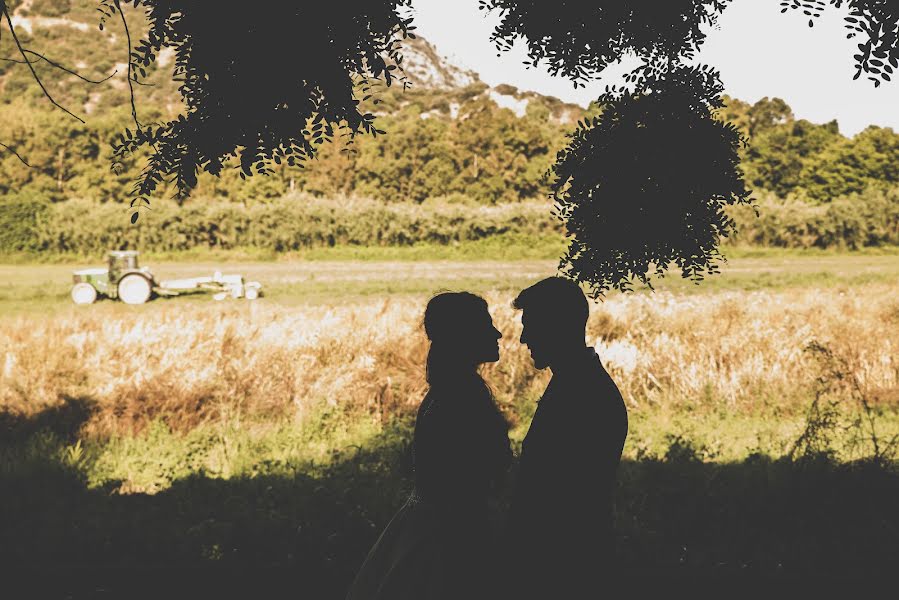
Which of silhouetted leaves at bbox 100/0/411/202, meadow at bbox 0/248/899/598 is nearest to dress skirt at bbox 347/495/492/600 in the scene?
meadow at bbox 0/248/899/598

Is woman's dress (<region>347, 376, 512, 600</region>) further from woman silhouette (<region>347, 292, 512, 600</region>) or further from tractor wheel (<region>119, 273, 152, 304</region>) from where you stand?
tractor wheel (<region>119, 273, 152, 304</region>)

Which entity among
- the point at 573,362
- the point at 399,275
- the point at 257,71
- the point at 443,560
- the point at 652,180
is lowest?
the point at 443,560

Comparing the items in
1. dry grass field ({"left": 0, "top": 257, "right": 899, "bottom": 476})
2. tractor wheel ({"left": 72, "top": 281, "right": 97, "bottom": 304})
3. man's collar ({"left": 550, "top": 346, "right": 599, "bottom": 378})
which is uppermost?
man's collar ({"left": 550, "top": 346, "right": 599, "bottom": 378})

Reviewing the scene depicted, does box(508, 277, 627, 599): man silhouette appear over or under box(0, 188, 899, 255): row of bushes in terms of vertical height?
under

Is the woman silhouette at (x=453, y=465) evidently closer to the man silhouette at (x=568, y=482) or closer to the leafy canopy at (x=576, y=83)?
the man silhouette at (x=568, y=482)

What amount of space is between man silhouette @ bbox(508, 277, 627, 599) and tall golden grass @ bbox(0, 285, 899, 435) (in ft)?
21.8

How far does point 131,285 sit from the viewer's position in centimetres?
1902

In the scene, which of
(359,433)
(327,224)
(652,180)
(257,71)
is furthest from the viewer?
(327,224)

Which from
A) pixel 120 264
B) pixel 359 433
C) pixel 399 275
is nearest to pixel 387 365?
pixel 359 433

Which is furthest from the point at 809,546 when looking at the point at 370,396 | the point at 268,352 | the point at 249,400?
the point at 268,352

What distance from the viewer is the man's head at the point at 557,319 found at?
8.40 ft

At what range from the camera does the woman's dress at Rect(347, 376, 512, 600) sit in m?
2.73

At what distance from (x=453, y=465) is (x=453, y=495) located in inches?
5.5

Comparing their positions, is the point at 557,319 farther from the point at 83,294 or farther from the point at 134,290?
the point at 83,294
